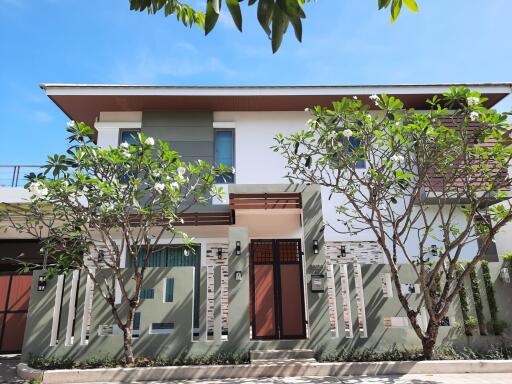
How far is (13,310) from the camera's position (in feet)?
31.1

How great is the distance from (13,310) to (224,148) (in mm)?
7041

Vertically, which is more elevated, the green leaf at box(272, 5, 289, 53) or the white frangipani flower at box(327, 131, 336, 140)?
the white frangipani flower at box(327, 131, 336, 140)

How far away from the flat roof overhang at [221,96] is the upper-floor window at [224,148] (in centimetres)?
73

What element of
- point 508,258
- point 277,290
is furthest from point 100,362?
point 508,258

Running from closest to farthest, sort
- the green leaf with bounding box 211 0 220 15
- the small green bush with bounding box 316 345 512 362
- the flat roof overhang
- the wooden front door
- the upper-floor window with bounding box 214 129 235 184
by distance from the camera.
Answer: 1. the green leaf with bounding box 211 0 220 15
2. the small green bush with bounding box 316 345 512 362
3. the wooden front door
4. the flat roof overhang
5. the upper-floor window with bounding box 214 129 235 184

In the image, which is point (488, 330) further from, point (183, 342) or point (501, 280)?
point (183, 342)

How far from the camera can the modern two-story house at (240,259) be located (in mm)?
6926

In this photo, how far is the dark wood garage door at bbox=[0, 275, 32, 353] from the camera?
364 inches

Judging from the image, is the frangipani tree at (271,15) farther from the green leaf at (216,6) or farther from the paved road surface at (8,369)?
the paved road surface at (8,369)

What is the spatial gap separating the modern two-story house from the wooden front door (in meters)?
0.02

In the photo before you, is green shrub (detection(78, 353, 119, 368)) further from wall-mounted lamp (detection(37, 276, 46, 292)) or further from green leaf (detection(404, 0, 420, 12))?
green leaf (detection(404, 0, 420, 12))

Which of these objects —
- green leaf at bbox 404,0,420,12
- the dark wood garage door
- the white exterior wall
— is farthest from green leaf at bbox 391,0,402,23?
the dark wood garage door

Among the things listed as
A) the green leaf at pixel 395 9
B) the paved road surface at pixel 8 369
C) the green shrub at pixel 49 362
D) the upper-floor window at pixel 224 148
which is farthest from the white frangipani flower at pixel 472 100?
the paved road surface at pixel 8 369

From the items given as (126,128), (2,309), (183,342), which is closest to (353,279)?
(183,342)
